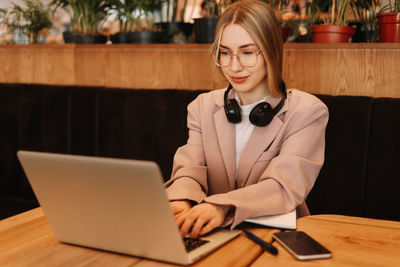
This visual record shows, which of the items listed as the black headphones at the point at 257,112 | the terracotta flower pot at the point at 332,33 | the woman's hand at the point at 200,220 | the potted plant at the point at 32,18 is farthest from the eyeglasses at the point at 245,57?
the potted plant at the point at 32,18

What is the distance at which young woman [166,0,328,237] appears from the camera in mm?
1306

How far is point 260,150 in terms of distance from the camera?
152 cm

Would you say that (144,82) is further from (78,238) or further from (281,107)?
(78,238)

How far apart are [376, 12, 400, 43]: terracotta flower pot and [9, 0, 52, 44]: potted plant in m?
1.85

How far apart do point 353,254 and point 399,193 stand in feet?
2.88

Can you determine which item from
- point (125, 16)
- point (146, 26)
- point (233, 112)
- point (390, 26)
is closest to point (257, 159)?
point (233, 112)

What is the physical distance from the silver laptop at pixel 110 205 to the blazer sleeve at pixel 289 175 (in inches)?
7.5

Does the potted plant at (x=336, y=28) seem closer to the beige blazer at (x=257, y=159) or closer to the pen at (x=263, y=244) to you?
the beige blazer at (x=257, y=159)

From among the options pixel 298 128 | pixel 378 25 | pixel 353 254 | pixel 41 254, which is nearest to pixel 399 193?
pixel 298 128

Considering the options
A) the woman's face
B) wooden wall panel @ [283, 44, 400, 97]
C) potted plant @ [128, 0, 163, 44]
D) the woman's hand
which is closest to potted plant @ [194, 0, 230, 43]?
potted plant @ [128, 0, 163, 44]

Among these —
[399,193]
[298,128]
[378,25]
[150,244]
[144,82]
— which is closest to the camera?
[150,244]

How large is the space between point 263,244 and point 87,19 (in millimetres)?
2004

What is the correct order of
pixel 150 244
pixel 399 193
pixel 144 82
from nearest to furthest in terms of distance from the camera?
pixel 150 244 → pixel 399 193 → pixel 144 82

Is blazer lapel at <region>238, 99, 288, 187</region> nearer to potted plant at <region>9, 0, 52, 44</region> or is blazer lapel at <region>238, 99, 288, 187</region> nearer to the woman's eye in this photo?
the woman's eye
